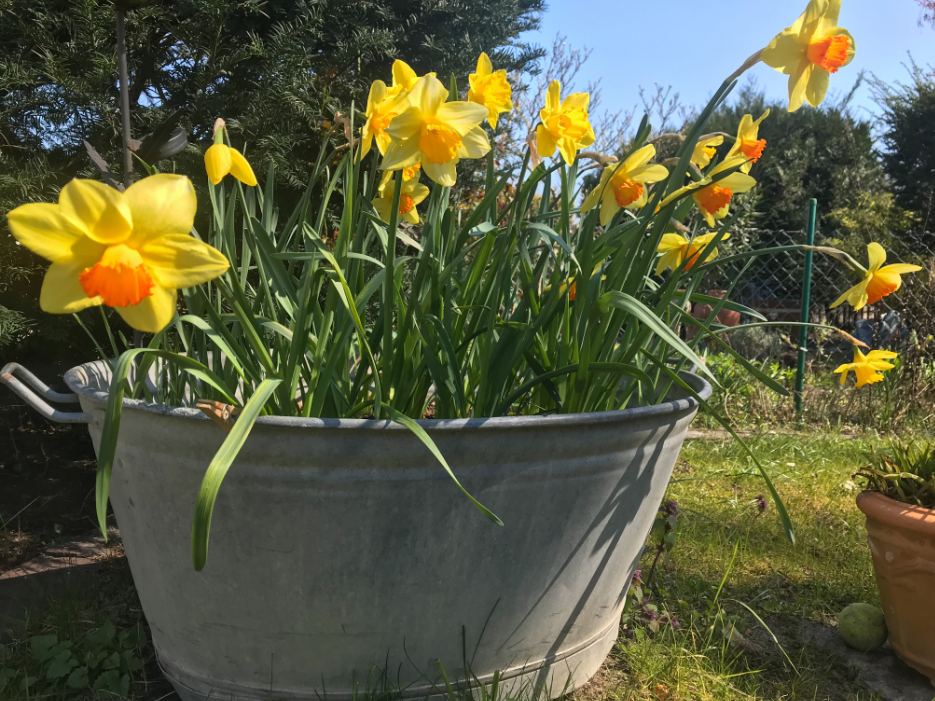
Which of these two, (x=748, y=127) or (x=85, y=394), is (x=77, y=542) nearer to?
(x=85, y=394)

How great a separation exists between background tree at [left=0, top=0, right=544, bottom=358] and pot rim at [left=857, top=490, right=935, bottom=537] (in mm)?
1586

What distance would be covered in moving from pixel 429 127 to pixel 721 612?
116 centimetres

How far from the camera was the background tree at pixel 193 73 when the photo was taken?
72.2 inches

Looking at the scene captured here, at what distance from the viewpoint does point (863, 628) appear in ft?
4.78

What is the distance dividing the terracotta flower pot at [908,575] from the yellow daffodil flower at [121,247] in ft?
4.66

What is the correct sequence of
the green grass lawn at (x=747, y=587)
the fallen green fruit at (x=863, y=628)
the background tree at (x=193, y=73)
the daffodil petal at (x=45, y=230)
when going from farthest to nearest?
1. the background tree at (x=193, y=73)
2. the fallen green fruit at (x=863, y=628)
3. the green grass lawn at (x=747, y=587)
4. the daffodil petal at (x=45, y=230)

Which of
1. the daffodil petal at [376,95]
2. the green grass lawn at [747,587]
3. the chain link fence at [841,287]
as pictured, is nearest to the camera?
the daffodil petal at [376,95]

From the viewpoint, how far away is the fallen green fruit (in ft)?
4.79

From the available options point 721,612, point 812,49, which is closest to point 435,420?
point 812,49

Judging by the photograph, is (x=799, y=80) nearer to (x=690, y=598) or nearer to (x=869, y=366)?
(x=869, y=366)

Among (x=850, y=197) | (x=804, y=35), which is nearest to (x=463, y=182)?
(x=804, y=35)

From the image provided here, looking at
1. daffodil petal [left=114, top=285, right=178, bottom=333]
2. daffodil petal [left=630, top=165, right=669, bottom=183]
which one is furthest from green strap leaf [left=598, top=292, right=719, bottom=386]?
daffodil petal [left=114, top=285, right=178, bottom=333]

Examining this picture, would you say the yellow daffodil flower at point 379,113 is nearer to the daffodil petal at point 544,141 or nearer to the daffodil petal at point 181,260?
the daffodil petal at point 544,141

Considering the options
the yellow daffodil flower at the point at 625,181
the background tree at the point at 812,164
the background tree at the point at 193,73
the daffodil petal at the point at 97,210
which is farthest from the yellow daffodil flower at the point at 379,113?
the background tree at the point at 812,164
